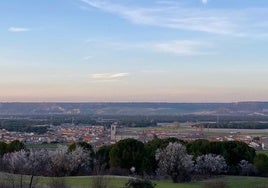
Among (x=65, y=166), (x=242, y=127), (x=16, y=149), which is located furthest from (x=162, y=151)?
(x=242, y=127)

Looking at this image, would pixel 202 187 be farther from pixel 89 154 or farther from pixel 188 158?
pixel 89 154

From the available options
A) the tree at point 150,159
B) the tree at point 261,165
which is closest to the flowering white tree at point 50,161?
the tree at point 150,159

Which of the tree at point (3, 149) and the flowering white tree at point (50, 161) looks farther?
the tree at point (3, 149)

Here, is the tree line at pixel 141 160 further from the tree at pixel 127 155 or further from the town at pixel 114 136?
the town at pixel 114 136

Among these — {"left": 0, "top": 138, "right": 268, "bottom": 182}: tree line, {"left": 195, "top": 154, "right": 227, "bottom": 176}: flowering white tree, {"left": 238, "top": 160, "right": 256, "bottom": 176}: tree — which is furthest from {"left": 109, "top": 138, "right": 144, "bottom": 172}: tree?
{"left": 238, "top": 160, "right": 256, "bottom": 176}: tree

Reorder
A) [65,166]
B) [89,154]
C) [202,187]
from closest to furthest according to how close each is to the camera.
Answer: [202,187] < [65,166] < [89,154]

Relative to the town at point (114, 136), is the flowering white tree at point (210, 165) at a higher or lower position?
higher
